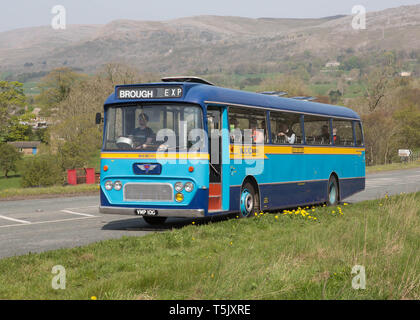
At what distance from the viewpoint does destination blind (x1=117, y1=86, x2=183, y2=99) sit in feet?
44.1

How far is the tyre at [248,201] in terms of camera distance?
1485 centimetres

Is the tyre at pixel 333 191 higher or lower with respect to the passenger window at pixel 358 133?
lower

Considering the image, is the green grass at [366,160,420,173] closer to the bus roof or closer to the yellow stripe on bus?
the yellow stripe on bus

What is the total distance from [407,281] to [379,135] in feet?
181

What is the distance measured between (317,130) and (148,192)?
7.39 m

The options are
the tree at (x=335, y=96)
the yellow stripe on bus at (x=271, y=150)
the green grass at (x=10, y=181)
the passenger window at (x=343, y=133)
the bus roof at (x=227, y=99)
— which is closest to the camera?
the bus roof at (x=227, y=99)

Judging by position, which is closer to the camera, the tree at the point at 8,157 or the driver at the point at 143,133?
the driver at the point at 143,133

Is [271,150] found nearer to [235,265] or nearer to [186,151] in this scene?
[186,151]

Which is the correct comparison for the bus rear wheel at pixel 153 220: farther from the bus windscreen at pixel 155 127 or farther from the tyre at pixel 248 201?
the bus windscreen at pixel 155 127

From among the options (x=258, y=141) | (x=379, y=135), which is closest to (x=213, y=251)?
(x=258, y=141)

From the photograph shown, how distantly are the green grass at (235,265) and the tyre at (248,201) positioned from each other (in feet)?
8.18

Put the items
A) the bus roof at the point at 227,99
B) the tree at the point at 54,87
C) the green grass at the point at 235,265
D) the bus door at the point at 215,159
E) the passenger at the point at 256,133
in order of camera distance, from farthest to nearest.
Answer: the tree at the point at 54,87, the passenger at the point at 256,133, the bus door at the point at 215,159, the bus roof at the point at 227,99, the green grass at the point at 235,265

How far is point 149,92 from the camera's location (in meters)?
13.6
